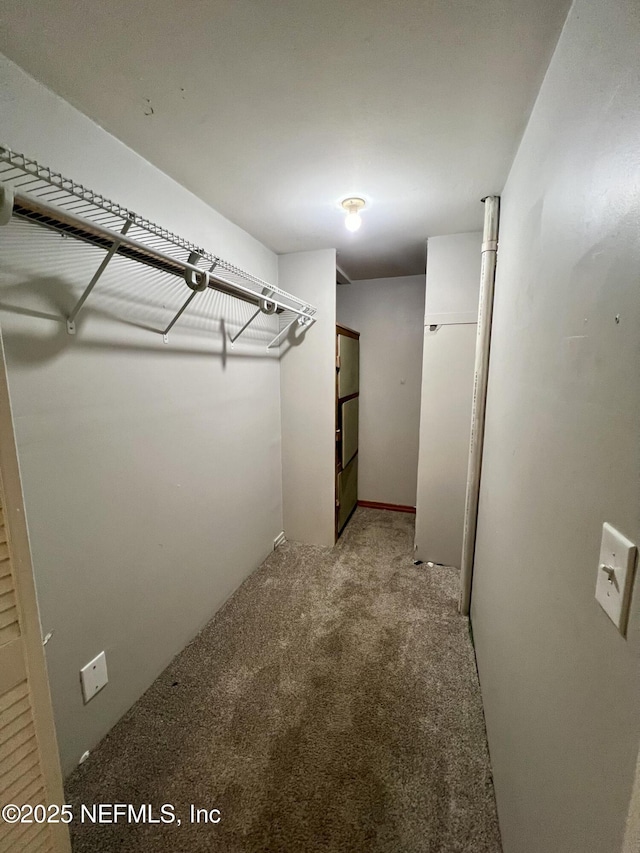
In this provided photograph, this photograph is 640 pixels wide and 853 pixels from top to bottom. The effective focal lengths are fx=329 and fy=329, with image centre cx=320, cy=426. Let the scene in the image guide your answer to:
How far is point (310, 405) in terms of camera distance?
2.59 meters

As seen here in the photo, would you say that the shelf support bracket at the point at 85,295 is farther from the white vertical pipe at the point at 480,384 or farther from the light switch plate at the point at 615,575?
the white vertical pipe at the point at 480,384

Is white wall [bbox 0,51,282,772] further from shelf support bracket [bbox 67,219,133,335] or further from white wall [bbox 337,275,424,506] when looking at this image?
white wall [bbox 337,275,424,506]

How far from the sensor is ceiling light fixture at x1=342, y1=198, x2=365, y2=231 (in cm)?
172

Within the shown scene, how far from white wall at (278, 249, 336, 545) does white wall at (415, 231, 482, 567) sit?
69 cm

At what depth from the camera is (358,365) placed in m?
3.38

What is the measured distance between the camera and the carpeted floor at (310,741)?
103 centimetres

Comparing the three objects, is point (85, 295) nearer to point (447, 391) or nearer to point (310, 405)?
point (310, 405)

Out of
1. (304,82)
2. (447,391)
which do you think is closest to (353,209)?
(304,82)

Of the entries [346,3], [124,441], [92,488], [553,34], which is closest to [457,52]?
[553,34]

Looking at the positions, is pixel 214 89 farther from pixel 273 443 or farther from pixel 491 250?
pixel 273 443

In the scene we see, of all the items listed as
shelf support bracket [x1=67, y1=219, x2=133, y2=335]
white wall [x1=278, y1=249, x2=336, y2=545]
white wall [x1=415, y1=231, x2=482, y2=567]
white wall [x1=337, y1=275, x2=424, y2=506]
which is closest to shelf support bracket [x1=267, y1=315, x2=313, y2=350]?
white wall [x1=278, y1=249, x2=336, y2=545]

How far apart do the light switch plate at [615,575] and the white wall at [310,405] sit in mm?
2091

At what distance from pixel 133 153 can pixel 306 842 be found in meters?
2.49

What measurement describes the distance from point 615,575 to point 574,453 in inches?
9.9
